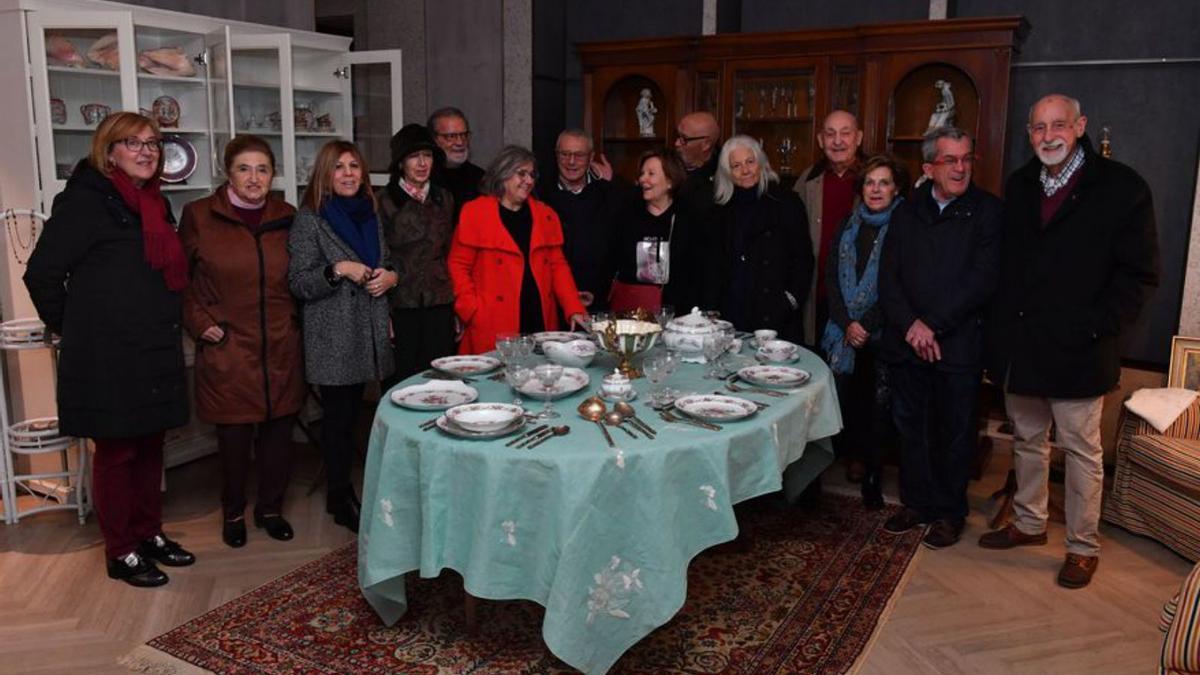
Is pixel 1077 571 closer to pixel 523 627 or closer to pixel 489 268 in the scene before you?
pixel 523 627

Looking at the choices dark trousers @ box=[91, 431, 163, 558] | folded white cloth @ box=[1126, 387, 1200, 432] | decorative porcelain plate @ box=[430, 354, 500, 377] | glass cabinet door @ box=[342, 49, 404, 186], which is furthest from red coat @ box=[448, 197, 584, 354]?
folded white cloth @ box=[1126, 387, 1200, 432]

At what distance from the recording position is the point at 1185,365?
376cm

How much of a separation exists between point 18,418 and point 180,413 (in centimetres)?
135

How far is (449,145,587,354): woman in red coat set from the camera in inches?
146

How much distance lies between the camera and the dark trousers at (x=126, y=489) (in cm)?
314

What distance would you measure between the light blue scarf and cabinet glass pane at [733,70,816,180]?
1426 millimetres

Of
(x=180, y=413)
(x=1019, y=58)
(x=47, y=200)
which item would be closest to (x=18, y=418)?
(x=47, y=200)

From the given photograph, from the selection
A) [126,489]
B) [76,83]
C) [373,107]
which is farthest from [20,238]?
[373,107]

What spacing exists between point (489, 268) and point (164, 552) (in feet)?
5.10

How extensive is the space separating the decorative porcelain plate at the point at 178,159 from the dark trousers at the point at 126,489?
1.55 m

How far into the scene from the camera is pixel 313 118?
5.09m

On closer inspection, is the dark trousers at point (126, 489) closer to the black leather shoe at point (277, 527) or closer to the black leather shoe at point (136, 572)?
the black leather shoe at point (136, 572)

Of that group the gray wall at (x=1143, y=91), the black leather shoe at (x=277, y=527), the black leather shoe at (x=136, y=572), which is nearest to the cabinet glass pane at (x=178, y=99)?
the black leather shoe at (x=277, y=527)

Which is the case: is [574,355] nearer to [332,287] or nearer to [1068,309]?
[332,287]
